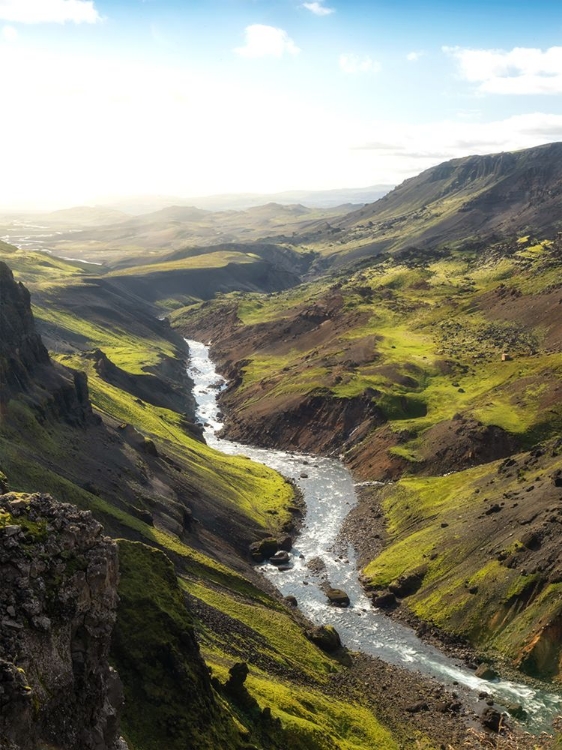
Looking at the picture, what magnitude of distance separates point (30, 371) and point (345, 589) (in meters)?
51.0

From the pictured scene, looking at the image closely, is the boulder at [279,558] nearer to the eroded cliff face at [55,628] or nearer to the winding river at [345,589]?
the winding river at [345,589]

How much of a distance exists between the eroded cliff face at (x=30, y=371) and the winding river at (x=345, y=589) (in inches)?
1359

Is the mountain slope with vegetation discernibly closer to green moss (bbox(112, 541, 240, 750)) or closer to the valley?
green moss (bbox(112, 541, 240, 750))

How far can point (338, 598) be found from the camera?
275 feet

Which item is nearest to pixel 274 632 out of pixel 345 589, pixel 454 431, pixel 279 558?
pixel 345 589

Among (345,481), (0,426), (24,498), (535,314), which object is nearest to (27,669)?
(24,498)

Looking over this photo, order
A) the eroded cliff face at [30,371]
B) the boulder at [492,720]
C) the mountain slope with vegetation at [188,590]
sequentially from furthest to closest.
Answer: the eroded cliff face at [30,371]
the boulder at [492,720]
the mountain slope with vegetation at [188,590]

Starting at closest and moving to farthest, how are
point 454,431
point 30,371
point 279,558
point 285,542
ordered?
1. point 30,371
2. point 279,558
3. point 285,542
4. point 454,431

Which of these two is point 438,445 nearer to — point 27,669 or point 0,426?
point 0,426

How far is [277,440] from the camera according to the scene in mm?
147625

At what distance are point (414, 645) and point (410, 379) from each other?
274 ft

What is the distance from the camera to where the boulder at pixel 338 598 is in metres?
83.3

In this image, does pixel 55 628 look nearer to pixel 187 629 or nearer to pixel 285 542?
pixel 187 629

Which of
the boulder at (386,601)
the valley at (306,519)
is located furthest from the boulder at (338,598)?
the boulder at (386,601)
